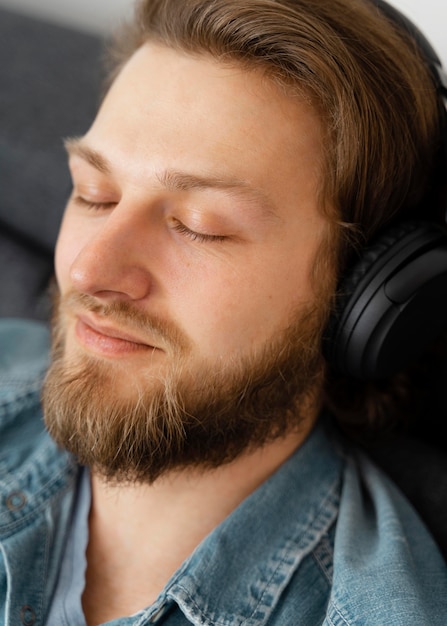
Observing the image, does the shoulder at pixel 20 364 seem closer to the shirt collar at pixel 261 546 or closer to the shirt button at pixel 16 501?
the shirt button at pixel 16 501

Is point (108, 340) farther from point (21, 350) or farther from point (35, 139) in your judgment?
point (35, 139)

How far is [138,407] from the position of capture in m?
1.06

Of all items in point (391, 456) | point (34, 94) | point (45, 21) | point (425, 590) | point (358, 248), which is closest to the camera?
point (425, 590)

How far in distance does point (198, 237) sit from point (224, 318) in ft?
0.40

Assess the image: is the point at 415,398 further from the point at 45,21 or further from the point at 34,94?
the point at 45,21

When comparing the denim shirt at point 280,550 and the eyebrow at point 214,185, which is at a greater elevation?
the eyebrow at point 214,185

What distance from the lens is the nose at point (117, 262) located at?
3.41 ft

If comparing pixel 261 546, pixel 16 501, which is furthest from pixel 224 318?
pixel 16 501

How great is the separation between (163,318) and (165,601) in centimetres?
41

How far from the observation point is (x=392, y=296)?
3.50 ft

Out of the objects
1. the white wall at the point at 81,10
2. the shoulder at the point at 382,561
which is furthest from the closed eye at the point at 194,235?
the white wall at the point at 81,10

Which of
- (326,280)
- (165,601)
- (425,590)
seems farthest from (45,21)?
(425,590)

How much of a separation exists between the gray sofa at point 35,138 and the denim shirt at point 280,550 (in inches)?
14.9

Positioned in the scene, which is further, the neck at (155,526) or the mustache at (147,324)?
the neck at (155,526)
